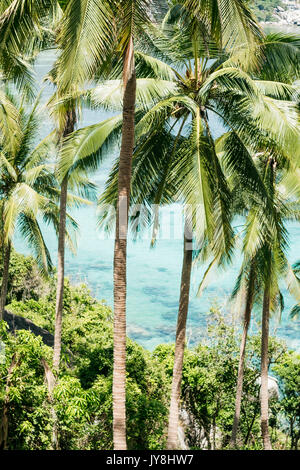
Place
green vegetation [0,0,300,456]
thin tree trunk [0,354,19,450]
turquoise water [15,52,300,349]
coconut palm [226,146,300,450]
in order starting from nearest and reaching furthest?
green vegetation [0,0,300,456]
thin tree trunk [0,354,19,450]
coconut palm [226,146,300,450]
turquoise water [15,52,300,349]

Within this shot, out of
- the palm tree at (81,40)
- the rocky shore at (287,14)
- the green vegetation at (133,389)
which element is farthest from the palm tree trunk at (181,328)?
the rocky shore at (287,14)

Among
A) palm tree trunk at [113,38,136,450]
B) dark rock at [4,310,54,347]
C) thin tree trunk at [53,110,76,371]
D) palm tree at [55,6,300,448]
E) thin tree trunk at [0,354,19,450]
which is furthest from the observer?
dark rock at [4,310,54,347]

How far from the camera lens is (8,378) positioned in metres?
9.47

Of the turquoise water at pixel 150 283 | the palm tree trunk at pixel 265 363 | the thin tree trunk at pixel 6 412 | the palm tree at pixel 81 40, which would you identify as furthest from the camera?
the turquoise water at pixel 150 283

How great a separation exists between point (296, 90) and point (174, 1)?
2.73 metres

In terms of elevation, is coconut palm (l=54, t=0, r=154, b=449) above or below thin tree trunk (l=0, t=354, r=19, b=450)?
above

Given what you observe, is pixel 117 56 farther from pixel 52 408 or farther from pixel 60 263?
pixel 52 408

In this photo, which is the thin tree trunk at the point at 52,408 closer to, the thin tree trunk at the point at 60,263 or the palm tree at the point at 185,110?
the thin tree trunk at the point at 60,263

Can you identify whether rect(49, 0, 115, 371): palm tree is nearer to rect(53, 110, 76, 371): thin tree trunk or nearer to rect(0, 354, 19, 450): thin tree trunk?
rect(0, 354, 19, 450): thin tree trunk

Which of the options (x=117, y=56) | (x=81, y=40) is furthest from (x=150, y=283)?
(x=81, y=40)

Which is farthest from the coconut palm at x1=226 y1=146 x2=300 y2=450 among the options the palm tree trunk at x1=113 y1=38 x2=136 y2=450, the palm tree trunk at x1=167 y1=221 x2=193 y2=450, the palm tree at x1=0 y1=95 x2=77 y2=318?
the palm tree at x1=0 y1=95 x2=77 y2=318

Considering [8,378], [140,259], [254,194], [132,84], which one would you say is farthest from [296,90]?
[140,259]

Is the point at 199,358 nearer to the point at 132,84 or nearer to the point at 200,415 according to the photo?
the point at 200,415

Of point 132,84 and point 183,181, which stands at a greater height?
point 132,84
